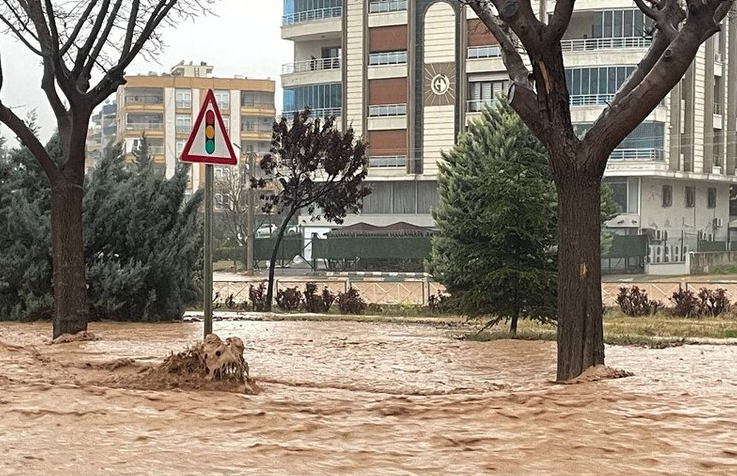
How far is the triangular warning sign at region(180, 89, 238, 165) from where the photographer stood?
973cm

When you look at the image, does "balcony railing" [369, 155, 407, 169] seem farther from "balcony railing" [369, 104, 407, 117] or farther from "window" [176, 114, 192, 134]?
"window" [176, 114, 192, 134]

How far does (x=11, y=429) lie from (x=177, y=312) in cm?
1464

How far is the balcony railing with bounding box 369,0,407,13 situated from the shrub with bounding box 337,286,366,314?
37.6 metres

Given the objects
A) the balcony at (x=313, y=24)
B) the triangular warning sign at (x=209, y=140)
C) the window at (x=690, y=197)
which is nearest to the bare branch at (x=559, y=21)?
the triangular warning sign at (x=209, y=140)

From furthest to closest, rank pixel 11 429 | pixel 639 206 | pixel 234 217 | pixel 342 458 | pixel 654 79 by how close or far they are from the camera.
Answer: pixel 234 217 < pixel 639 206 < pixel 654 79 < pixel 11 429 < pixel 342 458

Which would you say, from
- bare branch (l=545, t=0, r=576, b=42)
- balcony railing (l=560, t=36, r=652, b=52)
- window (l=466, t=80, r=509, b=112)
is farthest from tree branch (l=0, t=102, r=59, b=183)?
window (l=466, t=80, r=509, b=112)

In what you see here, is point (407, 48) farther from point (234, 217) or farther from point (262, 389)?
point (262, 389)

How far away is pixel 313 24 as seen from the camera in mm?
64125

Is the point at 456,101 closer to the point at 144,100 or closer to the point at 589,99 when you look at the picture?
the point at 589,99

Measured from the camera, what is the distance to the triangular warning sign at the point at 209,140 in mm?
9727

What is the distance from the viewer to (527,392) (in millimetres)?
8398

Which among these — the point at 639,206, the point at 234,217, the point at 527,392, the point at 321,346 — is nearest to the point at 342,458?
the point at 527,392

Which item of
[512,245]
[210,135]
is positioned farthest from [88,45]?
[512,245]

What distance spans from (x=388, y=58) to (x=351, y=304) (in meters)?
37.5
